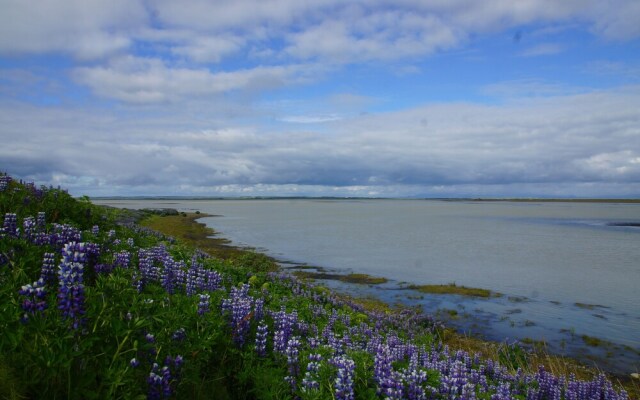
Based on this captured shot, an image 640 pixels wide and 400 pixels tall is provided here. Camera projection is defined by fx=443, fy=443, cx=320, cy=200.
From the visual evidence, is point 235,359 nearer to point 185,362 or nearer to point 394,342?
point 185,362

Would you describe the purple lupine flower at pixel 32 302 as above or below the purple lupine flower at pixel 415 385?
above

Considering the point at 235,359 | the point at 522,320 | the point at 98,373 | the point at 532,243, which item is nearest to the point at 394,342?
the point at 235,359

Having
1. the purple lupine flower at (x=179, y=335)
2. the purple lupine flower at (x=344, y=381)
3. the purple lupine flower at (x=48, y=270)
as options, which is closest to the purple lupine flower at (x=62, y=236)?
the purple lupine flower at (x=48, y=270)

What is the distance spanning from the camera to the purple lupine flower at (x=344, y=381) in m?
4.51

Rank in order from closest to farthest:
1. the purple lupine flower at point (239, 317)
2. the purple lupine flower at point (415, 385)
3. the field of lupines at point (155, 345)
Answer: the field of lupines at point (155, 345)
the purple lupine flower at point (415, 385)
the purple lupine flower at point (239, 317)

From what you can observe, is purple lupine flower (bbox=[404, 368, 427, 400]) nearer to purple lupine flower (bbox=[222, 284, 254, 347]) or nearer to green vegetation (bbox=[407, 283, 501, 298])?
purple lupine flower (bbox=[222, 284, 254, 347])

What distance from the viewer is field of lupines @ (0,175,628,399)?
3.70 metres

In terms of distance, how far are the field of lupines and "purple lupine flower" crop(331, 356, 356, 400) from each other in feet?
0.04

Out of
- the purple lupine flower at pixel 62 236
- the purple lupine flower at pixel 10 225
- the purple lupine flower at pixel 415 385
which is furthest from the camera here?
the purple lupine flower at pixel 62 236

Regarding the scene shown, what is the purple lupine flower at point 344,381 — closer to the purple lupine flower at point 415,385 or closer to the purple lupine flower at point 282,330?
the purple lupine flower at point 415,385

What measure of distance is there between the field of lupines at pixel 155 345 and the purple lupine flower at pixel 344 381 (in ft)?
0.04

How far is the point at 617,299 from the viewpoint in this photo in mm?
22812

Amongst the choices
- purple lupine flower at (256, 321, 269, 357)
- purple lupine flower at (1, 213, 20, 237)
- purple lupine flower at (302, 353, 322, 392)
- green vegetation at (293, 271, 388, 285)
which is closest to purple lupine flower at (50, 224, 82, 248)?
purple lupine flower at (1, 213, 20, 237)

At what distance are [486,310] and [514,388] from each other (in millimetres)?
13763
